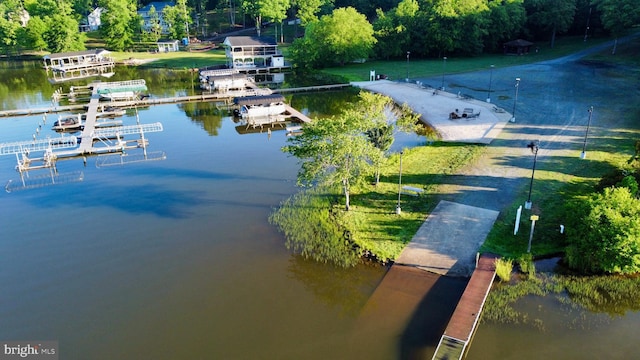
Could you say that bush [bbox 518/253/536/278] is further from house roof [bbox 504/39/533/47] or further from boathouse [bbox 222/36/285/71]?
house roof [bbox 504/39/533/47]

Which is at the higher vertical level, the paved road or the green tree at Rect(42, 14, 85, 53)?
the green tree at Rect(42, 14, 85, 53)

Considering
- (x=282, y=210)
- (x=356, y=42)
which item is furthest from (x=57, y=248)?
(x=356, y=42)

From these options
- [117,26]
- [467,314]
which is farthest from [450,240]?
[117,26]

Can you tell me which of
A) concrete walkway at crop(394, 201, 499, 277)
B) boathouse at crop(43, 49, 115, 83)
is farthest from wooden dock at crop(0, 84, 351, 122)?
concrete walkway at crop(394, 201, 499, 277)

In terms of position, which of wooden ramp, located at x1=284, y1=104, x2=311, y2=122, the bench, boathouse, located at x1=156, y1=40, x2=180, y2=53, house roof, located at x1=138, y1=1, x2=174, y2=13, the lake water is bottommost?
the lake water

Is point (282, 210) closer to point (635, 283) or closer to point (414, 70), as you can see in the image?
point (635, 283)

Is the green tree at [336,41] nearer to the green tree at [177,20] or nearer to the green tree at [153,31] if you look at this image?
the green tree at [177,20]

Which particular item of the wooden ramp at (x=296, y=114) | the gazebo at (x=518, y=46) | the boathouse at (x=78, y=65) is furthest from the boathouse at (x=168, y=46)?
the gazebo at (x=518, y=46)

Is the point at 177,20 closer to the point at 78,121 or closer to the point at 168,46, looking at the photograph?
the point at 168,46
